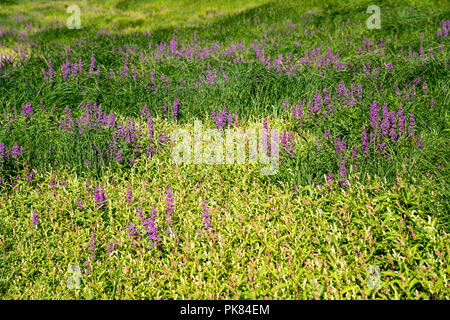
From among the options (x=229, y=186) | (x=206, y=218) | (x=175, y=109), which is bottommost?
(x=206, y=218)

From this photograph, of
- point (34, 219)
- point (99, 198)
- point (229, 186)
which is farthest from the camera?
point (229, 186)

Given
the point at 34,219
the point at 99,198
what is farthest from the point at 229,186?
the point at 34,219

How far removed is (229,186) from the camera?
12.1 ft

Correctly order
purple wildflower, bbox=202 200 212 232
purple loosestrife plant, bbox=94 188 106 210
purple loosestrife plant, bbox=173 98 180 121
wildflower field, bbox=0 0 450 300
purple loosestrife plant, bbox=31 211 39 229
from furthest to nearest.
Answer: purple loosestrife plant, bbox=173 98 180 121 < purple loosestrife plant, bbox=94 188 106 210 < purple loosestrife plant, bbox=31 211 39 229 < purple wildflower, bbox=202 200 212 232 < wildflower field, bbox=0 0 450 300

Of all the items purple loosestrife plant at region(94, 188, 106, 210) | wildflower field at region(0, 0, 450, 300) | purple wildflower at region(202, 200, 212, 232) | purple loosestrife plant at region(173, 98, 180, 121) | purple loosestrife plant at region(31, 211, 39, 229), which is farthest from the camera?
purple loosestrife plant at region(173, 98, 180, 121)

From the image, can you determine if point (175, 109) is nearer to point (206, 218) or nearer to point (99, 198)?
point (99, 198)

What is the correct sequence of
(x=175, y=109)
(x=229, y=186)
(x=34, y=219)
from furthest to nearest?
(x=175, y=109), (x=229, y=186), (x=34, y=219)

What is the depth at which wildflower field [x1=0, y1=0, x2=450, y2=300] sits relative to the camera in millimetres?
2520

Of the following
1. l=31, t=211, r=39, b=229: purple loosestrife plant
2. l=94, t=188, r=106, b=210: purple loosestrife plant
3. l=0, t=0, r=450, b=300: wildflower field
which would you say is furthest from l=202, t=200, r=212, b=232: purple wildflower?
l=31, t=211, r=39, b=229: purple loosestrife plant

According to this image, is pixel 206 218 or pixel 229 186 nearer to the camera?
pixel 206 218

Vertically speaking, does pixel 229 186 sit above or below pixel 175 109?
below

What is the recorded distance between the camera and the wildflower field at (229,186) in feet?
8.27

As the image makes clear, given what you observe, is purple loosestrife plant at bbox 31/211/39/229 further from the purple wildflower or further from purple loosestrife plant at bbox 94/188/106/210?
the purple wildflower
